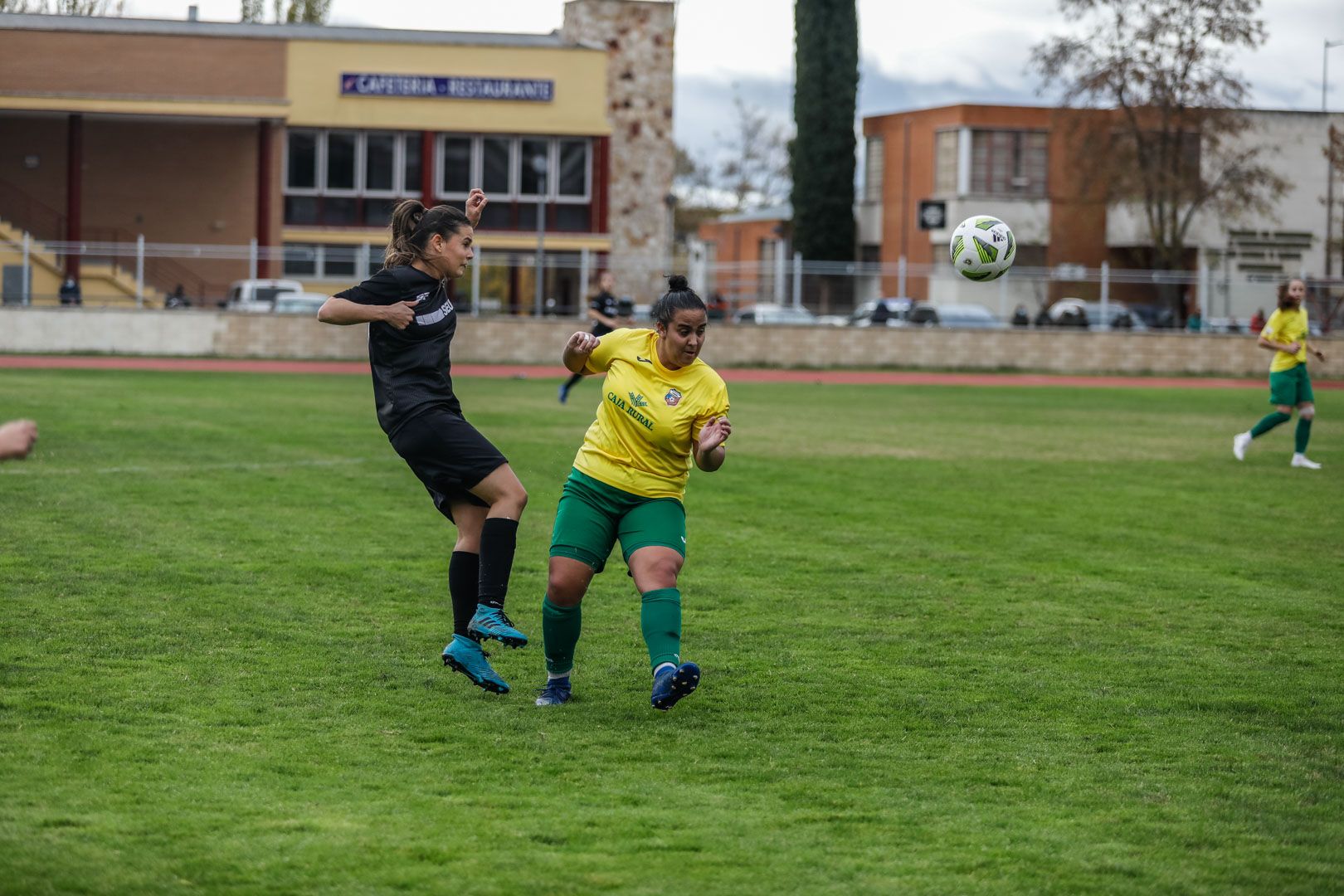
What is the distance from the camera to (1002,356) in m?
38.4

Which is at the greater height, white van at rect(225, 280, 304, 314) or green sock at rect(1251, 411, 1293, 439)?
white van at rect(225, 280, 304, 314)

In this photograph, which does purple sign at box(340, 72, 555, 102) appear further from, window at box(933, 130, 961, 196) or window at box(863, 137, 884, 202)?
window at box(863, 137, 884, 202)

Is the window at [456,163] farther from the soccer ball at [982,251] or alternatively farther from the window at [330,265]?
the soccer ball at [982,251]

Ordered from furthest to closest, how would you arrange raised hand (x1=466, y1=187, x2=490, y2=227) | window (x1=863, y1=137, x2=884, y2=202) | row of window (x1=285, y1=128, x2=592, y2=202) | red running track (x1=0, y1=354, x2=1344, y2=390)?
window (x1=863, y1=137, x2=884, y2=202)
row of window (x1=285, y1=128, x2=592, y2=202)
red running track (x1=0, y1=354, x2=1344, y2=390)
raised hand (x1=466, y1=187, x2=490, y2=227)

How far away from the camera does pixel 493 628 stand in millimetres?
6602

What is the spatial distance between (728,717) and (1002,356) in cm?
3308

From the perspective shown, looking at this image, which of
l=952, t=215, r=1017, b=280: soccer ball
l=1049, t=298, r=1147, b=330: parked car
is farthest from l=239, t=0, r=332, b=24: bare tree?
l=952, t=215, r=1017, b=280: soccer ball

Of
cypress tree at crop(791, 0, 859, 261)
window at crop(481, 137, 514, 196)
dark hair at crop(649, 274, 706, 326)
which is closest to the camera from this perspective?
dark hair at crop(649, 274, 706, 326)

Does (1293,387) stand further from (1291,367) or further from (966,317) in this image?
(966,317)

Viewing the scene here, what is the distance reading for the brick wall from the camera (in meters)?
35.2

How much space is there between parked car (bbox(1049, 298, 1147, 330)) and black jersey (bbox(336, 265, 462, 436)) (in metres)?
34.3

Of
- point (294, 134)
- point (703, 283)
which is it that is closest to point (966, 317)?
point (703, 283)

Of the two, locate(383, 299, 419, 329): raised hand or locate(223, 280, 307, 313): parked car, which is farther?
locate(223, 280, 307, 313): parked car

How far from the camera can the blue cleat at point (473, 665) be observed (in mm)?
6551
